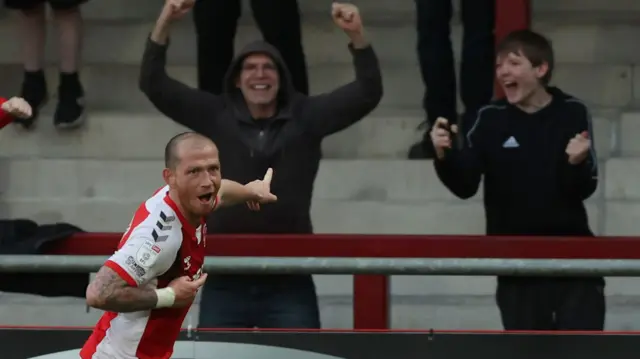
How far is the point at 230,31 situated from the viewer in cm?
596

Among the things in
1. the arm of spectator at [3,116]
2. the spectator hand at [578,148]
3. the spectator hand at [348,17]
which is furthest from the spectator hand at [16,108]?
the spectator hand at [578,148]

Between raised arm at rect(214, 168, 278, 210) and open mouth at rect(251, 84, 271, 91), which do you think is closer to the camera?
raised arm at rect(214, 168, 278, 210)

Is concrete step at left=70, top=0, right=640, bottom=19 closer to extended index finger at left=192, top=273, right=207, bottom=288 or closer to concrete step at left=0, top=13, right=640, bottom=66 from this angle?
concrete step at left=0, top=13, right=640, bottom=66

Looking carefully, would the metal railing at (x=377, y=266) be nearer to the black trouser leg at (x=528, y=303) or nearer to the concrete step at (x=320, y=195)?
the black trouser leg at (x=528, y=303)

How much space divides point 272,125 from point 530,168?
105 cm

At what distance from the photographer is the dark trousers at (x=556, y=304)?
484 cm

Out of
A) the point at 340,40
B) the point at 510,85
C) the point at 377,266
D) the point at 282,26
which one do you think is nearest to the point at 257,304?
the point at 377,266

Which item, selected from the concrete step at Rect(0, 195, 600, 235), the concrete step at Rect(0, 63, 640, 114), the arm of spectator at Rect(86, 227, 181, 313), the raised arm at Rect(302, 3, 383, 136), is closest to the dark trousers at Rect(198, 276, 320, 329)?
the raised arm at Rect(302, 3, 383, 136)

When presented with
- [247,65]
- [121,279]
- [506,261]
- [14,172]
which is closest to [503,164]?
[506,261]

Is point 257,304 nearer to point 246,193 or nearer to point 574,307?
point 246,193

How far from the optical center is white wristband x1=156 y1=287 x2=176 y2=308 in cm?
349

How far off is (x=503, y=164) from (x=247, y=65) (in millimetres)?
1115

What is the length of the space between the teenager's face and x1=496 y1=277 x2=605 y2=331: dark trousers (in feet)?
2.44

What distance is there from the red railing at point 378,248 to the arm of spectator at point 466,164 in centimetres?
21
